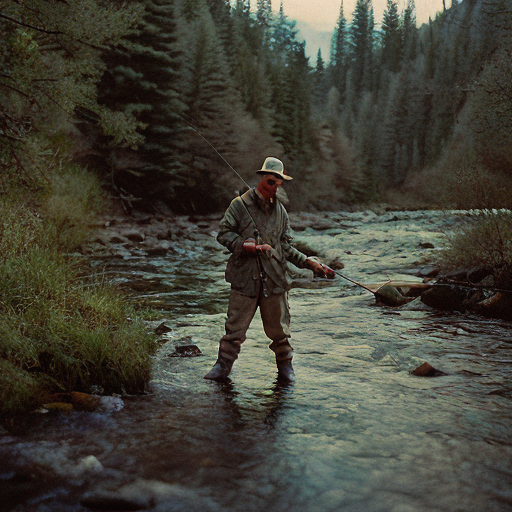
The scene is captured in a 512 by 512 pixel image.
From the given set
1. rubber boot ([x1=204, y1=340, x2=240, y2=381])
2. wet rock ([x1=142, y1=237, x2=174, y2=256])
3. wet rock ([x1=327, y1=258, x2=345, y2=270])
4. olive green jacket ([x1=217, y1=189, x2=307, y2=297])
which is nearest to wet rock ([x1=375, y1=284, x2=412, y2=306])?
wet rock ([x1=327, y1=258, x2=345, y2=270])

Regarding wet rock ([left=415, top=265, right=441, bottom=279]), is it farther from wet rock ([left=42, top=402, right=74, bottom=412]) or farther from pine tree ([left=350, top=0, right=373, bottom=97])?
pine tree ([left=350, top=0, right=373, bottom=97])

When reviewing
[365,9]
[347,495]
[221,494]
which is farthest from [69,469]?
[365,9]

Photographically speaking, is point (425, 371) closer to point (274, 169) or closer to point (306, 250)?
point (274, 169)

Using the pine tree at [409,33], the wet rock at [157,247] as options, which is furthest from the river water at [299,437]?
the pine tree at [409,33]

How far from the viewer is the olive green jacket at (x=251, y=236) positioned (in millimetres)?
4566

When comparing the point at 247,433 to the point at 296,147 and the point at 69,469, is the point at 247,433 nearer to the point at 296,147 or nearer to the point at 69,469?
the point at 69,469

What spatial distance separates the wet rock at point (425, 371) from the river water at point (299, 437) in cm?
10

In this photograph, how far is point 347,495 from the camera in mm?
2895

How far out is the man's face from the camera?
4.63 metres

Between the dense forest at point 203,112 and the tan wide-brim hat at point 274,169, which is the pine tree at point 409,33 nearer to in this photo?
the dense forest at point 203,112

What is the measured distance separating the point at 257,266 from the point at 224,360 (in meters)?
0.88

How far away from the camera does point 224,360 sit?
475 centimetres

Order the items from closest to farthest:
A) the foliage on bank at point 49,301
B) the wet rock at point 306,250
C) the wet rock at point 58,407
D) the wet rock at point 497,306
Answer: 1. the wet rock at point 58,407
2. the foliage on bank at point 49,301
3. the wet rock at point 497,306
4. the wet rock at point 306,250

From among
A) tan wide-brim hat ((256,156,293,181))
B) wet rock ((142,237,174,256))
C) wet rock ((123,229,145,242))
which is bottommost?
wet rock ((142,237,174,256))
